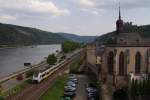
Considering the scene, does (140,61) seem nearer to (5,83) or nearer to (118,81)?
(118,81)

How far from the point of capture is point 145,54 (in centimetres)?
6819

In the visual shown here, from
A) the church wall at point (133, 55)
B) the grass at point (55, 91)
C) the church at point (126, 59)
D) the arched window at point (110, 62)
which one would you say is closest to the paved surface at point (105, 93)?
the church at point (126, 59)

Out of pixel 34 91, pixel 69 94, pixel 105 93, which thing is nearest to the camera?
pixel 105 93

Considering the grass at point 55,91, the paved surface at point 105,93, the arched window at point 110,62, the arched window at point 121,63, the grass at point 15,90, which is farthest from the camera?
the arched window at point 110,62

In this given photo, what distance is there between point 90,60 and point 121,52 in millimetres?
40651

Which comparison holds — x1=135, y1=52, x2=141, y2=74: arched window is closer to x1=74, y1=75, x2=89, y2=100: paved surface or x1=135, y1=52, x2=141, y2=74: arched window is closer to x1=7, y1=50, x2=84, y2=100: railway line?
x1=74, y1=75, x2=89, y2=100: paved surface

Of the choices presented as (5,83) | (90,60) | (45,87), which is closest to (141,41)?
(45,87)

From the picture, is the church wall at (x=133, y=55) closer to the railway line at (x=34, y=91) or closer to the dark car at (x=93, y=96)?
the dark car at (x=93, y=96)

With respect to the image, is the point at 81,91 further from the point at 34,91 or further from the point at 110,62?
the point at 34,91

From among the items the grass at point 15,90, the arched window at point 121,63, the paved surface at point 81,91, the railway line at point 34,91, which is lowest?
the paved surface at point 81,91

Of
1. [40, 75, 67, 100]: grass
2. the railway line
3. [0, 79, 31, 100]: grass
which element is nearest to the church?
[40, 75, 67, 100]: grass

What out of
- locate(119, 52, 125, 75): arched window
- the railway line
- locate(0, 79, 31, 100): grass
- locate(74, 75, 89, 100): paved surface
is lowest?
locate(74, 75, 89, 100): paved surface

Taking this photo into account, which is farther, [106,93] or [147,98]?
[106,93]

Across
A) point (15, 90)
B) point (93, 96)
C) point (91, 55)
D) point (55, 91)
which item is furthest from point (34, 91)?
point (91, 55)
